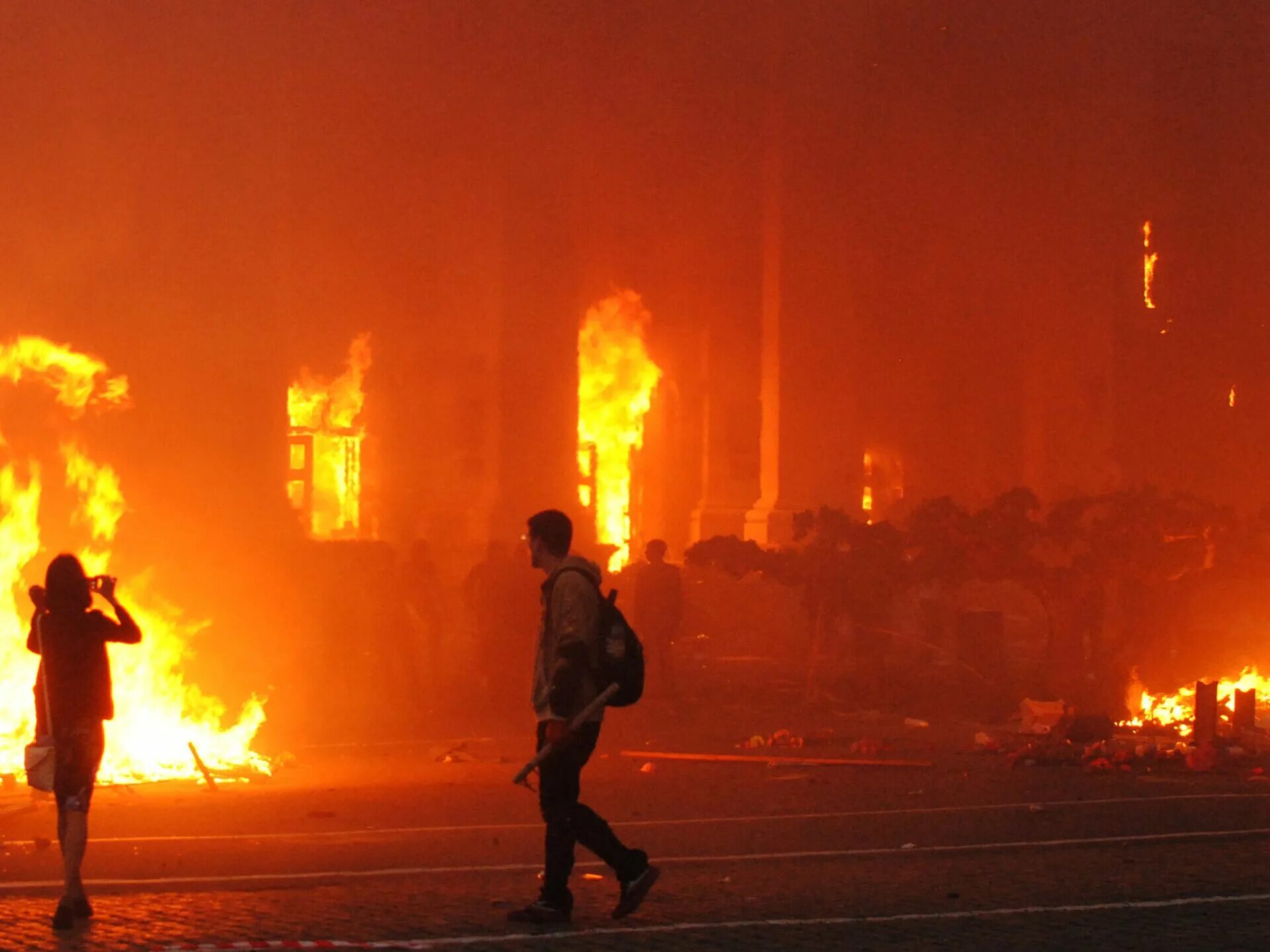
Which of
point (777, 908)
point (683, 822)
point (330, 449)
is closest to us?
point (777, 908)

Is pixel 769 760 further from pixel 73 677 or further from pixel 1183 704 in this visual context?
pixel 73 677

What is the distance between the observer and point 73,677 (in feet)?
23.1

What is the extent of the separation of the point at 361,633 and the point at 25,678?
482cm

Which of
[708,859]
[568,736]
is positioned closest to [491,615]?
[708,859]

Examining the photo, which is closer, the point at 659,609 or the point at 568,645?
the point at 568,645

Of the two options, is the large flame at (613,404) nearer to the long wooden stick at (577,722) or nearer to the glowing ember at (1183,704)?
the glowing ember at (1183,704)

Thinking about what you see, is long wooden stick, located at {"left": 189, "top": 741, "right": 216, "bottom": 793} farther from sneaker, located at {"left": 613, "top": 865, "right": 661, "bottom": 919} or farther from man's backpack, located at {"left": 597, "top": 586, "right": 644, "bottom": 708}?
man's backpack, located at {"left": 597, "top": 586, "right": 644, "bottom": 708}

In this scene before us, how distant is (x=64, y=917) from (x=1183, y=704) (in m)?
12.7

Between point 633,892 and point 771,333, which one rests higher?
point 771,333

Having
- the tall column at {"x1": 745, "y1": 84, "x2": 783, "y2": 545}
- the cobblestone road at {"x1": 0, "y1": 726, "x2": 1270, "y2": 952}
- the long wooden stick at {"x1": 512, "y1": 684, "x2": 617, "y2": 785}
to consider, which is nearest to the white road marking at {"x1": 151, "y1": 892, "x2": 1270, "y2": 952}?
the cobblestone road at {"x1": 0, "y1": 726, "x2": 1270, "y2": 952}

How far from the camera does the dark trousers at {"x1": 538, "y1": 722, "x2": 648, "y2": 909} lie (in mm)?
6574

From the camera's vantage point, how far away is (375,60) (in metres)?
23.0

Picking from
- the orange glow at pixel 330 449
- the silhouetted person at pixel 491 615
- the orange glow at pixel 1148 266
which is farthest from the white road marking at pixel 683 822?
the orange glow at pixel 1148 266

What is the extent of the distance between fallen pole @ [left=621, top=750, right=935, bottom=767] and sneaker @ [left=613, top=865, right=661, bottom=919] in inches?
243
